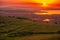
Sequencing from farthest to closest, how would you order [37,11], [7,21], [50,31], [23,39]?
[37,11]
[7,21]
[50,31]
[23,39]

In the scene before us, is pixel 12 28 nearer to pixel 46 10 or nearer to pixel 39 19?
pixel 39 19

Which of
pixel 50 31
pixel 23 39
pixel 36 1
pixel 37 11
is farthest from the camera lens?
pixel 36 1

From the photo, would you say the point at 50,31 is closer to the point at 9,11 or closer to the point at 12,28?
the point at 12,28

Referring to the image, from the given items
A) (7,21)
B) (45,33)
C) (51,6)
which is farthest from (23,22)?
(51,6)

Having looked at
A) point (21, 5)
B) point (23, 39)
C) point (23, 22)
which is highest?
point (21, 5)

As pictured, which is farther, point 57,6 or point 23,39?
point 57,6

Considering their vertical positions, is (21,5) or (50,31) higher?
(21,5)
